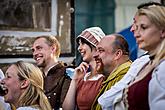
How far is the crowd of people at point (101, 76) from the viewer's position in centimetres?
251

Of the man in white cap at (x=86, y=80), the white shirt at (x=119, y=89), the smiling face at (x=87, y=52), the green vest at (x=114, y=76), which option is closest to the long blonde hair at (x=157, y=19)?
the white shirt at (x=119, y=89)

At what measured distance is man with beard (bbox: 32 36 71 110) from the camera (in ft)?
13.5

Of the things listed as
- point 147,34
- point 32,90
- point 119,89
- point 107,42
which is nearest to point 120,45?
point 107,42

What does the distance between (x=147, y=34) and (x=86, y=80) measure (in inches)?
52.9

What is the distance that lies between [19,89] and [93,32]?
1069 millimetres

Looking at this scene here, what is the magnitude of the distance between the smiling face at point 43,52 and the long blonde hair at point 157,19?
1929 millimetres

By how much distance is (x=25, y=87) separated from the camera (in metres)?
3.24

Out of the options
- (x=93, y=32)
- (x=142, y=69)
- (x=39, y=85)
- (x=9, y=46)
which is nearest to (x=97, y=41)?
(x=93, y=32)

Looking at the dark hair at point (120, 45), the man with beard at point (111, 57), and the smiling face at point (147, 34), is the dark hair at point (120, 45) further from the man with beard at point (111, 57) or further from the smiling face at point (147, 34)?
the smiling face at point (147, 34)

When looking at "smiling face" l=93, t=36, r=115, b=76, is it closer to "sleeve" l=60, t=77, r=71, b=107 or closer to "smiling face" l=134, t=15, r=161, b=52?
"sleeve" l=60, t=77, r=71, b=107

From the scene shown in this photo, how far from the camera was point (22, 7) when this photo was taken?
5527 mm

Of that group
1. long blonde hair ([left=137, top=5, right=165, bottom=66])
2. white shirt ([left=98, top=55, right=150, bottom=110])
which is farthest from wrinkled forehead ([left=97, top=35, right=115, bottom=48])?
long blonde hair ([left=137, top=5, right=165, bottom=66])

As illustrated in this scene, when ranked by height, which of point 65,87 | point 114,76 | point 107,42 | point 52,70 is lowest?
point 65,87

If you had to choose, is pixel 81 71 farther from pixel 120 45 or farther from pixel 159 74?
pixel 159 74
